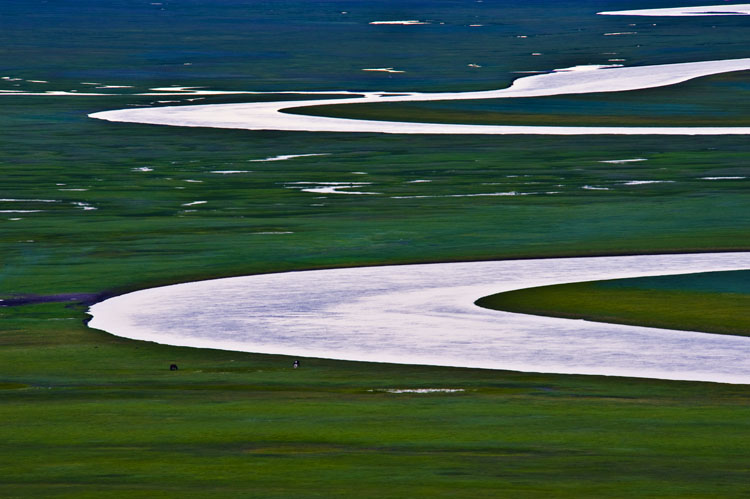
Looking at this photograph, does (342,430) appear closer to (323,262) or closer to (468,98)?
(323,262)

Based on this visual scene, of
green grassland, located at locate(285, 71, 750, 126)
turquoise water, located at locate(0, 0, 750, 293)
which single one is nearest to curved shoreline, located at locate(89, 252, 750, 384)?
turquoise water, located at locate(0, 0, 750, 293)

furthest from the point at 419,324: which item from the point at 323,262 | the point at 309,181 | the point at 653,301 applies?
the point at 309,181

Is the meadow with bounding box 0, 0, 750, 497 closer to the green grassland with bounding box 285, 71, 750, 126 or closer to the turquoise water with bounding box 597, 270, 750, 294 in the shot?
the green grassland with bounding box 285, 71, 750, 126

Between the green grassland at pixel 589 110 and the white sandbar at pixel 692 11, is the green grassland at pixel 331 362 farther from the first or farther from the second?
the white sandbar at pixel 692 11

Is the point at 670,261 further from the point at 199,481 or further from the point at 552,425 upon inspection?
the point at 199,481

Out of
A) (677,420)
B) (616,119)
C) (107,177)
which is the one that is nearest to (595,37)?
(616,119)
